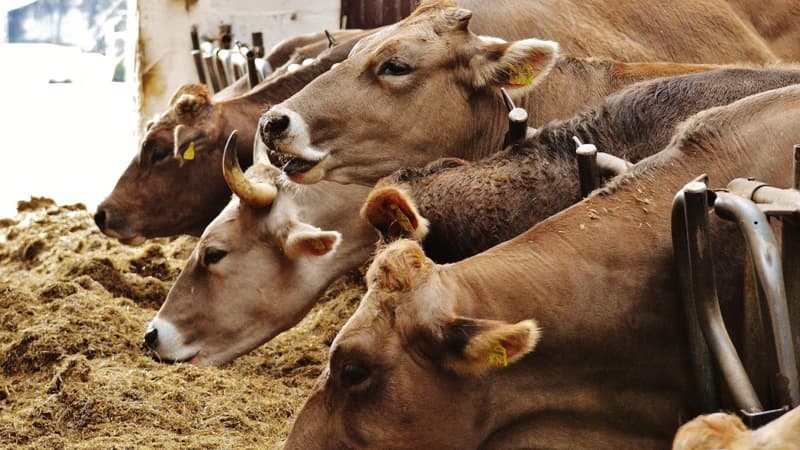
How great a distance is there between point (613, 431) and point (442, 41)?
2470 mm

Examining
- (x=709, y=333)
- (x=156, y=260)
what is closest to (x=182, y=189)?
(x=156, y=260)

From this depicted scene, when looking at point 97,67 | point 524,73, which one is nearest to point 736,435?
point 524,73

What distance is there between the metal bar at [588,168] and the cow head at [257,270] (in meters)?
2.26

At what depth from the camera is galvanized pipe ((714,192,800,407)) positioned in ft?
9.39

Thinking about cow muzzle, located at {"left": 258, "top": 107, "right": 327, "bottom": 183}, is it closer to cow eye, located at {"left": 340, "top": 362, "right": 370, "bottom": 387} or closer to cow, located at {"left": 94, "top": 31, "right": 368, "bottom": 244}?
cow, located at {"left": 94, "top": 31, "right": 368, "bottom": 244}

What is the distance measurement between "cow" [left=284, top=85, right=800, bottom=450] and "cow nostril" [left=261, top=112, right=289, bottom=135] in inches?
76.1

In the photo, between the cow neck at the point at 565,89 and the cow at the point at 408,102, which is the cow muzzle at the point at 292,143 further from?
the cow neck at the point at 565,89

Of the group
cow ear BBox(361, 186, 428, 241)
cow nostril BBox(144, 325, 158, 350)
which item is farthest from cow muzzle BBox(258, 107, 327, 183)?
cow ear BBox(361, 186, 428, 241)

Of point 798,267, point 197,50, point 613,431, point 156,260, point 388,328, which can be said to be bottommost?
point 156,260

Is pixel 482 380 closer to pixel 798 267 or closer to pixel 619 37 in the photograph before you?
pixel 798 267

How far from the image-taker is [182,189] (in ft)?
A: 23.8

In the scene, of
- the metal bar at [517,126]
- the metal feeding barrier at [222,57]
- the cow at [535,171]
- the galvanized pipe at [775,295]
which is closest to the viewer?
the galvanized pipe at [775,295]

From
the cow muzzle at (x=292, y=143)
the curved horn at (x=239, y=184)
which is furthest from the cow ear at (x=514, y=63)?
the curved horn at (x=239, y=184)

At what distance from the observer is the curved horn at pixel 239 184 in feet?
18.6
